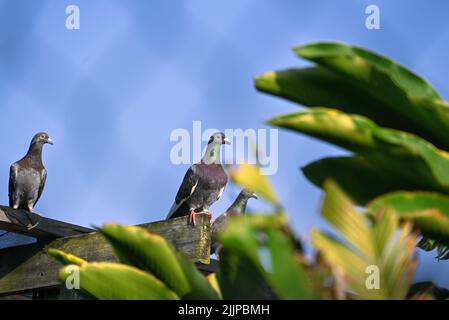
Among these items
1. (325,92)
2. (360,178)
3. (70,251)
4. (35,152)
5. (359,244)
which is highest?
(35,152)

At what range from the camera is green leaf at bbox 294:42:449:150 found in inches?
63.3

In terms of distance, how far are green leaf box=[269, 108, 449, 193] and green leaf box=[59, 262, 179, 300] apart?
1.35ft

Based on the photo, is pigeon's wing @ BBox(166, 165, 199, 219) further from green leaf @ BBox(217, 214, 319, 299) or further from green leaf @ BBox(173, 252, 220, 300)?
green leaf @ BBox(217, 214, 319, 299)

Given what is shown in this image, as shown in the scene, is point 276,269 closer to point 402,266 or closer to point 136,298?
point 402,266

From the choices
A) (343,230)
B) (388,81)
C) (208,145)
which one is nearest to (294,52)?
(388,81)

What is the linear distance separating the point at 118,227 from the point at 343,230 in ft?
1.82

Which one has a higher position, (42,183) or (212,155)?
(212,155)

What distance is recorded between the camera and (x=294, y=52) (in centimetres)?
162

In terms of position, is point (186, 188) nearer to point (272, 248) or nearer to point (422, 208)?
point (422, 208)

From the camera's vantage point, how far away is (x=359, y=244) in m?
1.28

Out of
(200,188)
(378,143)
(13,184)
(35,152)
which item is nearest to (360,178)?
(378,143)

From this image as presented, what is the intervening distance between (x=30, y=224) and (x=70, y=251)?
0.22m

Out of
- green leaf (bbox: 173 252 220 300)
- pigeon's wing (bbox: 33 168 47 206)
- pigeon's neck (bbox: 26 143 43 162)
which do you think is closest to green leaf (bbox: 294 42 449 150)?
green leaf (bbox: 173 252 220 300)

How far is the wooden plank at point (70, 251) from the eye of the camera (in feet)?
10.9
